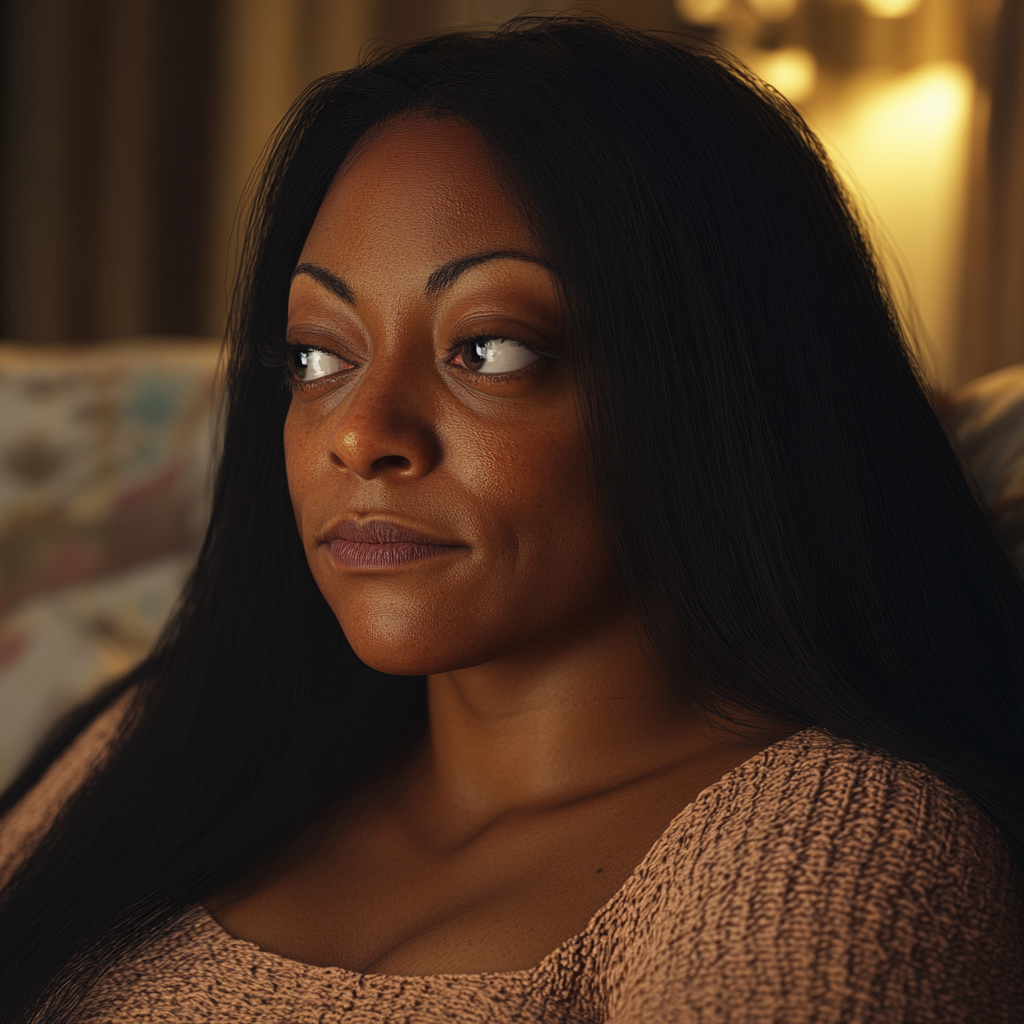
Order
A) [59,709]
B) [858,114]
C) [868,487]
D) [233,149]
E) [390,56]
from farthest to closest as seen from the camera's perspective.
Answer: [233,149]
[858,114]
[59,709]
[390,56]
[868,487]

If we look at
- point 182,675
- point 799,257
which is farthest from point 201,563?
point 799,257

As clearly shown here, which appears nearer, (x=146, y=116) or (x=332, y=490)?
(x=332, y=490)

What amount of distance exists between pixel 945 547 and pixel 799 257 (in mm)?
267

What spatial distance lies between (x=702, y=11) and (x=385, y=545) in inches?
73.6

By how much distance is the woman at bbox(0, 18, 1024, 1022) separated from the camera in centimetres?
77

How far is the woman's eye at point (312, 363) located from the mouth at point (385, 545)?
0.17 metres

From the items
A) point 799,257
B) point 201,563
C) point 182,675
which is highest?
point 799,257

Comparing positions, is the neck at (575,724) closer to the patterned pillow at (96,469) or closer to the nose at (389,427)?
the nose at (389,427)

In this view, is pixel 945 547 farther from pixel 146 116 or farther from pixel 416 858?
pixel 146 116

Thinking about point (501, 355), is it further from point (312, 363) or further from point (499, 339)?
point (312, 363)

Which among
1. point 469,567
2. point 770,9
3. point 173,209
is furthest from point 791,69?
point 469,567

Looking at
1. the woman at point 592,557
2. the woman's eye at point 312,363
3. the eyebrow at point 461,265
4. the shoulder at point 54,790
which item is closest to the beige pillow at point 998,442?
the woman at point 592,557

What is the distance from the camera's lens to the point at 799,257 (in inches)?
34.2

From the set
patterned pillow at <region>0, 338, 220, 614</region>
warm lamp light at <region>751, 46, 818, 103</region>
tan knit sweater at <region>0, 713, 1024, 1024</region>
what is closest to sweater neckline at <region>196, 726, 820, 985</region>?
tan knit sweater at <region>0, 713, 1024, 1024</region>
